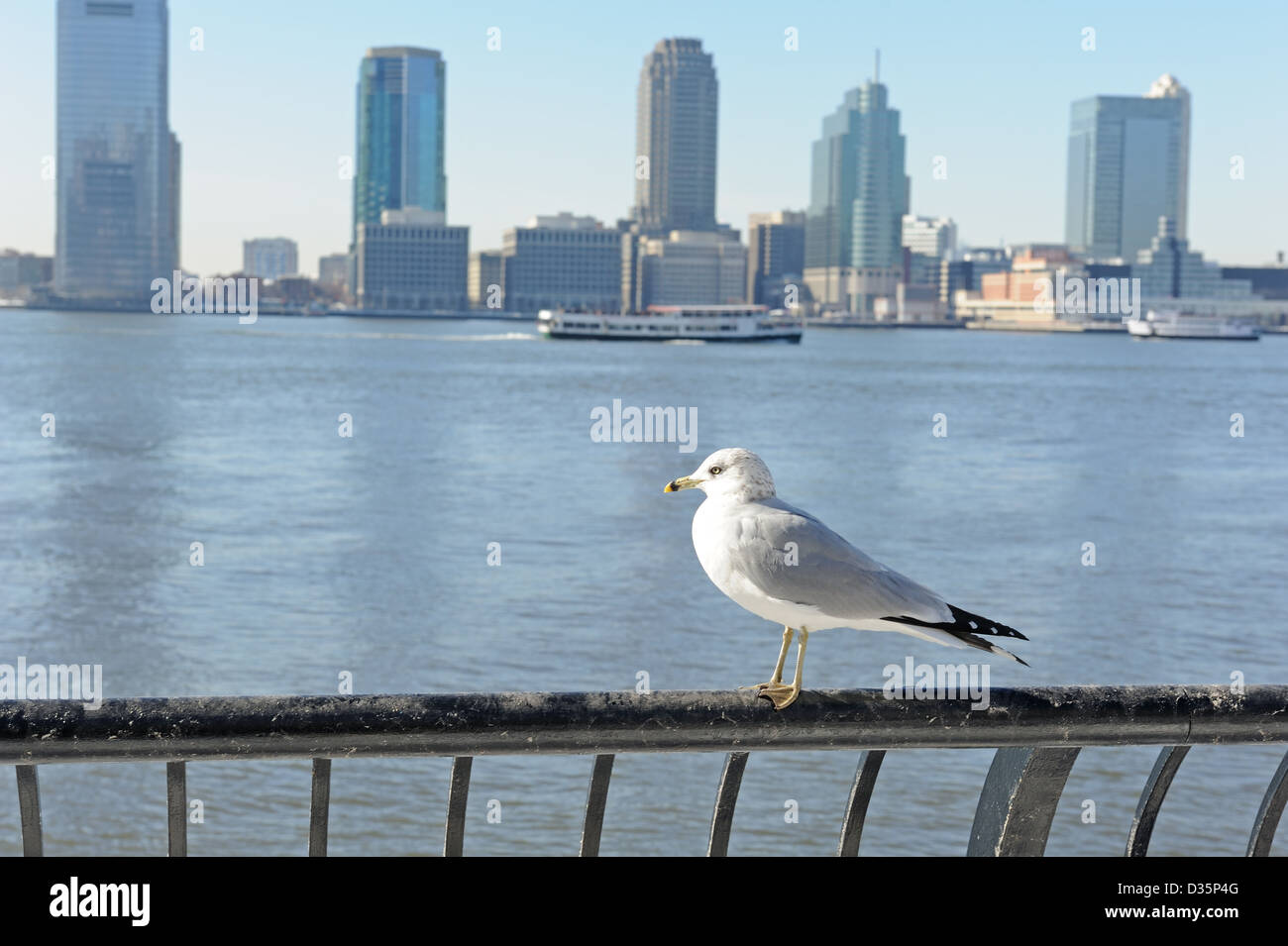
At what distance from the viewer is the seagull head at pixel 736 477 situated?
124 inches

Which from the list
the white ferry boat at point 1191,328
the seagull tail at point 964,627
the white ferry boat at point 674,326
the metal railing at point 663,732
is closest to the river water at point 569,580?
the seagull tail at point 964,627

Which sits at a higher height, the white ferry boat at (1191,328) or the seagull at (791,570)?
the white ferry boat at (1191,328)

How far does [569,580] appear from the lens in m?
20.9

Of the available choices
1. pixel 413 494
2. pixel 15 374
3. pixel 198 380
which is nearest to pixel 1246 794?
pixel 413 494

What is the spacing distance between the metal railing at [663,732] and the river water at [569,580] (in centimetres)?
807

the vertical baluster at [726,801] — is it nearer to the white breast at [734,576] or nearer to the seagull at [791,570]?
the seagull at [791,570]

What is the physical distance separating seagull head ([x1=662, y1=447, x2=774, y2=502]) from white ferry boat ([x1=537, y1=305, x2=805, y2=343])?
133157mm

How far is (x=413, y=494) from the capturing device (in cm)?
3131

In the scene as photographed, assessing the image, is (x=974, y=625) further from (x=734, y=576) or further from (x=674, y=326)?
(x=674, y=326)

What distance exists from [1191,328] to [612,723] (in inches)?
7344

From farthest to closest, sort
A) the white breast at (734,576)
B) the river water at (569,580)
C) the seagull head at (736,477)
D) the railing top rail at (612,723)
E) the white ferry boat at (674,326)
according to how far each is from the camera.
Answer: the white ferry boat at (674,326) < the river water at (569,580) < the seagull head at (736,477) < the white breast at (734,576) < the railing top rail at (612,723)

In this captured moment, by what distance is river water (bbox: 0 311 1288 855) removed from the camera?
1123cm

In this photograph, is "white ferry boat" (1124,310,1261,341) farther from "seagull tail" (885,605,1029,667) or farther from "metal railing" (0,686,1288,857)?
"metal railing" (0,686,1288,857)
